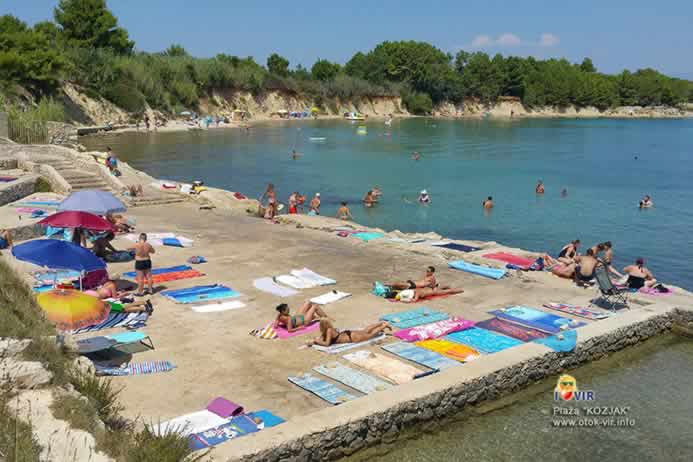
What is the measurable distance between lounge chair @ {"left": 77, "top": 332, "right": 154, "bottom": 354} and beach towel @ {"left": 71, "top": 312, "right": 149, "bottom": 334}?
702mm

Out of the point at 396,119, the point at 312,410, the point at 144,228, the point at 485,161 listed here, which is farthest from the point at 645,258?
the point at 396,119

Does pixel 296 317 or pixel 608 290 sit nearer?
pixel 296 317

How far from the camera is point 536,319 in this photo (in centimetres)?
1301

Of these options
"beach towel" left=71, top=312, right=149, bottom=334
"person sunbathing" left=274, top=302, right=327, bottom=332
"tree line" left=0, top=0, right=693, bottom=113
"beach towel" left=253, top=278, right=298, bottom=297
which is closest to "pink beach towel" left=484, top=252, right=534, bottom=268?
"beach towel" left=253, top=278, right=298, bottom=297

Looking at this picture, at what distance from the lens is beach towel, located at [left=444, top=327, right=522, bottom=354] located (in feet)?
37.8

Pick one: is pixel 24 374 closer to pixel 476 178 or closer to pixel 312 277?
pixel 312 277

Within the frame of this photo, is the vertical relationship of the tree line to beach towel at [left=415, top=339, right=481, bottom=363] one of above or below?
above

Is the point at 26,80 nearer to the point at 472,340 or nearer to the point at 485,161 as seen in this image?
the point at 485,161

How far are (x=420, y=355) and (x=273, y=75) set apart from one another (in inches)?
4386

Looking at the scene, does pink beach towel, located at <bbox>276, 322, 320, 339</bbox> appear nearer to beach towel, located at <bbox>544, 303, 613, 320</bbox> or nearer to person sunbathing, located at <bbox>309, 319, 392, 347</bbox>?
person sunbathing, located at <bbox>309, 319, 392, 347</bbox>

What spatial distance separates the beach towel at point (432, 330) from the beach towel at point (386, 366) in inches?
41.5

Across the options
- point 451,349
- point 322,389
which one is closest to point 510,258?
point 451,349

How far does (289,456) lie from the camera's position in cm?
780

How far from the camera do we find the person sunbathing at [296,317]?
11.8 m
